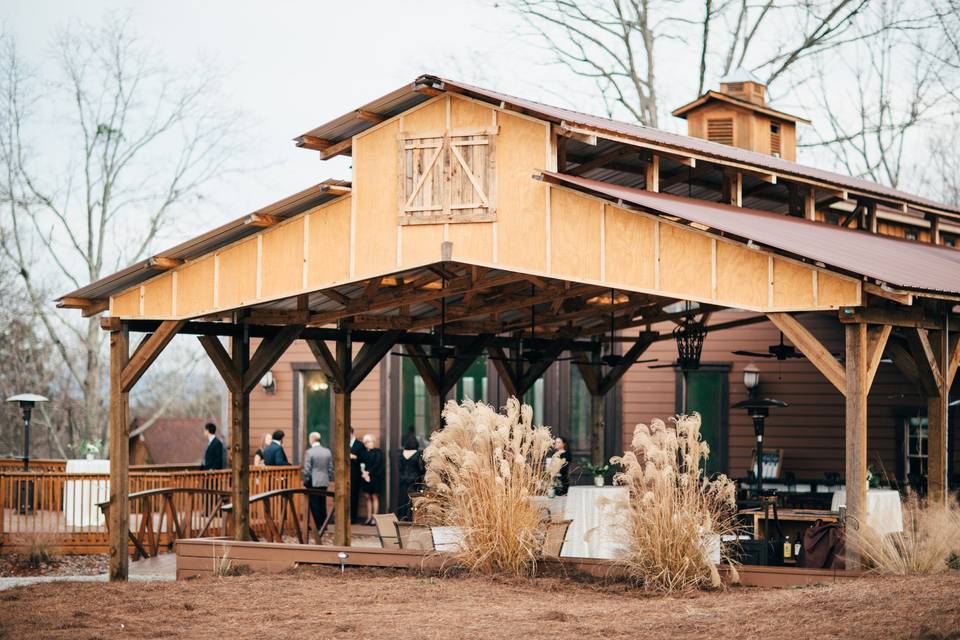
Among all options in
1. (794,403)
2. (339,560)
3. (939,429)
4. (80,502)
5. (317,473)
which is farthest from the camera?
(794,403)

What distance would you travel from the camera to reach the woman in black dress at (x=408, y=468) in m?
18.9

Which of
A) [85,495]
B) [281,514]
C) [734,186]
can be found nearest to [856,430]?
[734,186]

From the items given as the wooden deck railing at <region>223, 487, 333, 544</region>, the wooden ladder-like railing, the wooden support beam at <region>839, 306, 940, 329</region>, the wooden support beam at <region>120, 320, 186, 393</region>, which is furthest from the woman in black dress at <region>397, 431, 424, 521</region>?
the wooden support beam at <region>839, 306, 940, 329</region>

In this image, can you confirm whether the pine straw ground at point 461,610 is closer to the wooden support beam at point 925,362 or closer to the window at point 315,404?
the wooden support beam at point 925,362

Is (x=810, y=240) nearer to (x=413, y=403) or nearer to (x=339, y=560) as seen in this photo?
(x=339, y=560)

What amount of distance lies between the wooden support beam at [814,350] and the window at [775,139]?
11.2 meters

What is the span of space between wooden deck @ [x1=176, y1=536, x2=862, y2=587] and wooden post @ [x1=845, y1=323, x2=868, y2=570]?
39 cm

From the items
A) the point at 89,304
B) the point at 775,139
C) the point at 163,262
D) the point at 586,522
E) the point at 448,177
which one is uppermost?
the point at 775,139

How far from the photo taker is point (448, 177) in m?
12.1

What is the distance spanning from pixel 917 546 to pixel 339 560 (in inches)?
216

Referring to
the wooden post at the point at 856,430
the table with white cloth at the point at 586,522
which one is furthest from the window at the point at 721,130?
the wooden post at the point at 856,430

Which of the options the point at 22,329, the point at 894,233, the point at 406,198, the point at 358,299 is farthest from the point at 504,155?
the point at 22,329

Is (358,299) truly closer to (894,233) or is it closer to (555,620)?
(555,620)

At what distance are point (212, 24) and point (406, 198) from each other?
126 feet
